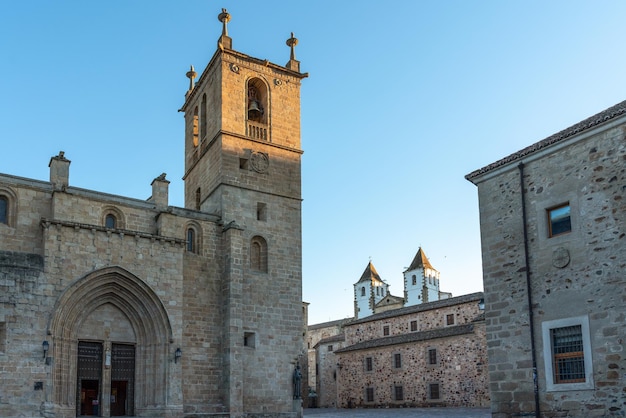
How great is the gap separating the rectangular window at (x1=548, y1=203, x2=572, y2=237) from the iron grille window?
1.98 metres

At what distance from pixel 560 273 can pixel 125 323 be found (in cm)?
1496

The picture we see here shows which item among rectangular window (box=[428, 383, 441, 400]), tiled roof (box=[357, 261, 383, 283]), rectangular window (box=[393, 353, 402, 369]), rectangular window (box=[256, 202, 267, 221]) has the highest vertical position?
tiled roof (box=[357, 261, 383, 283])

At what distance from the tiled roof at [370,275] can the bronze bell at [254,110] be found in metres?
51.7

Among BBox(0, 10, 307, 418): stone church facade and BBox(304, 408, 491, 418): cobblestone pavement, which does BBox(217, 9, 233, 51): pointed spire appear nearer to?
BBox(0, 10, 307, 418): stone church facade

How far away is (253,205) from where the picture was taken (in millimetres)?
25906

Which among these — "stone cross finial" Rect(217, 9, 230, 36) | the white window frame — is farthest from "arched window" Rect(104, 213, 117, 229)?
the white window frame

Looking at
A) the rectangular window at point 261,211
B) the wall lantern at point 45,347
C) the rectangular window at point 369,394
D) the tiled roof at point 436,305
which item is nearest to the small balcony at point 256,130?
the rectangular window at point 261,211

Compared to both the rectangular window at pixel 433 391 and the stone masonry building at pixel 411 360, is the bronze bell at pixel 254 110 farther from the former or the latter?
the rectangular window at pixel 433 391

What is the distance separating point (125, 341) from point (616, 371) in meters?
15.9

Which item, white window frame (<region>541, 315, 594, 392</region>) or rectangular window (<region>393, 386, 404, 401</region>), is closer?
white window frame (<region>541, 315, 594, 392</region>)

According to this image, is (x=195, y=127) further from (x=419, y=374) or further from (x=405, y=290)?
(x=405, y=290)

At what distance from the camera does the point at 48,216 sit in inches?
851

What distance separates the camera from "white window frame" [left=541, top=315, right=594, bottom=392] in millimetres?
12359

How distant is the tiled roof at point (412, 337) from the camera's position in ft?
119
